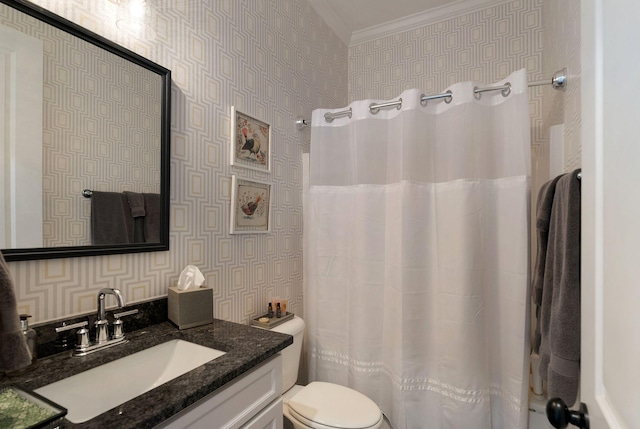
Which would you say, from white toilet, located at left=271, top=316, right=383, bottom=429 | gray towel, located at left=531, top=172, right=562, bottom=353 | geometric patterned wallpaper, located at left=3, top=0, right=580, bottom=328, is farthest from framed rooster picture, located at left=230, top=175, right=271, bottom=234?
gray towel, located at left=531, top=172, right=562, bottom=353

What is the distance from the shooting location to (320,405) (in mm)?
1428

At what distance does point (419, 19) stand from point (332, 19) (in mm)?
671

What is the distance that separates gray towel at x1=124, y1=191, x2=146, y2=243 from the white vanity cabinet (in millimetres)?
641

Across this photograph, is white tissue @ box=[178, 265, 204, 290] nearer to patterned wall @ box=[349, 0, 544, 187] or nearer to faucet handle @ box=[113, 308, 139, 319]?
faucet handle @ box=[113, 308, 139, 319]

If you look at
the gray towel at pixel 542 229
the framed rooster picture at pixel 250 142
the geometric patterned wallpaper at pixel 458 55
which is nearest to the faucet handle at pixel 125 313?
the framed rooster picture at pixel 250 142

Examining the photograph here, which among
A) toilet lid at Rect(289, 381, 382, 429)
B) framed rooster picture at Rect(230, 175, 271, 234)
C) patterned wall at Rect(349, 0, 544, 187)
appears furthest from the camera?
patterned wall at Rect(349, 0, 544, 187)

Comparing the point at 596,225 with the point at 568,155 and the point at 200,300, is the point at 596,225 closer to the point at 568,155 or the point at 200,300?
the point at 568,155

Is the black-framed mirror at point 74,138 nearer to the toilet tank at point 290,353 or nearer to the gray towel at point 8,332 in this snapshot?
the gray towel at point 8,332

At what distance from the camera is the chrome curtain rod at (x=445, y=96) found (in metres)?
1.39

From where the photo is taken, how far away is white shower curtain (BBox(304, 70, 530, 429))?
1450mm

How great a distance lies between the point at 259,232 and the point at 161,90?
819 mm

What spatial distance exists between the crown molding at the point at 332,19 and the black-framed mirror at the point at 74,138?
147 centimetres

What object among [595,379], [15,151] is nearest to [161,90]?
[15,151]

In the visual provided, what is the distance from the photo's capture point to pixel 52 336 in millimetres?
924
